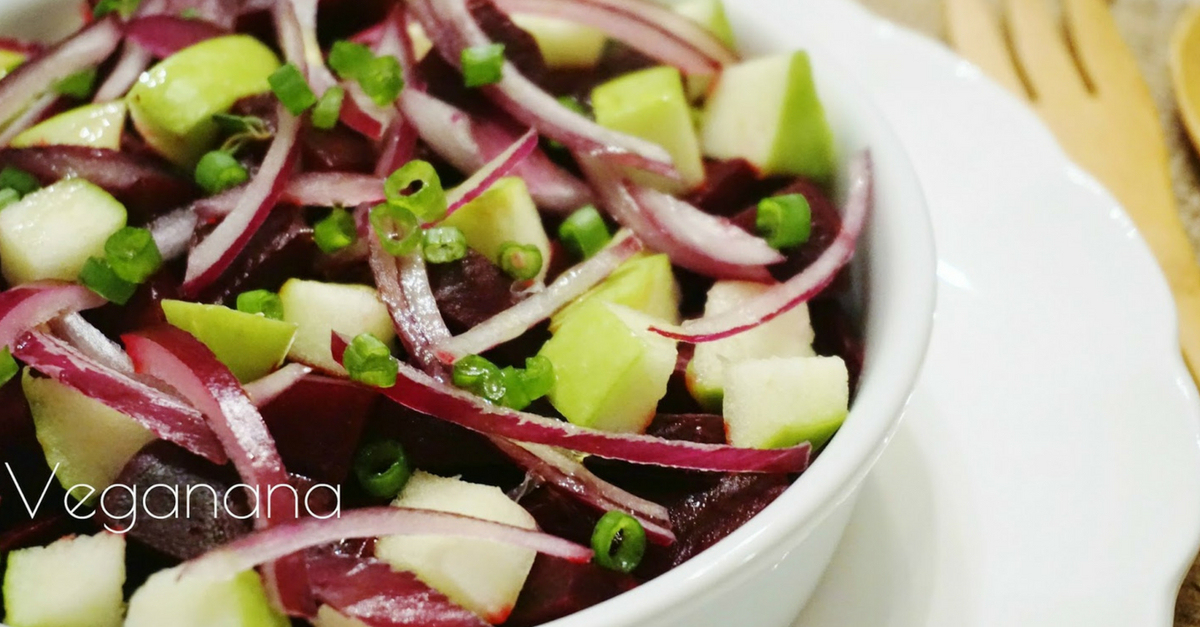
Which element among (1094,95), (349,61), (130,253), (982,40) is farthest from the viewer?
(982,40)

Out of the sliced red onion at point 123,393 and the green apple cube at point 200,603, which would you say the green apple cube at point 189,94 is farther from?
the green apple cube at point 200,603

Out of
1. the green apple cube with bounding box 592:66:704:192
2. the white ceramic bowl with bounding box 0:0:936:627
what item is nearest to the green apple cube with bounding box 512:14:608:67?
the green apple cube with bounding box 592:66:704:192

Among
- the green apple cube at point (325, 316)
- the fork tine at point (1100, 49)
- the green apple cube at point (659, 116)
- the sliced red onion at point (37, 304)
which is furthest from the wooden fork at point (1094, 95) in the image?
the sliced red onion at point (37, 304)

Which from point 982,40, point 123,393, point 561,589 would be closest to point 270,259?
point 123,393

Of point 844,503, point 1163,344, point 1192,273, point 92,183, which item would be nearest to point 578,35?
point 92,183

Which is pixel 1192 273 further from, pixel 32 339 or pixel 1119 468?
pixel 32 339

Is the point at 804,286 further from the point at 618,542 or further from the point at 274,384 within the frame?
the point at 274,384
